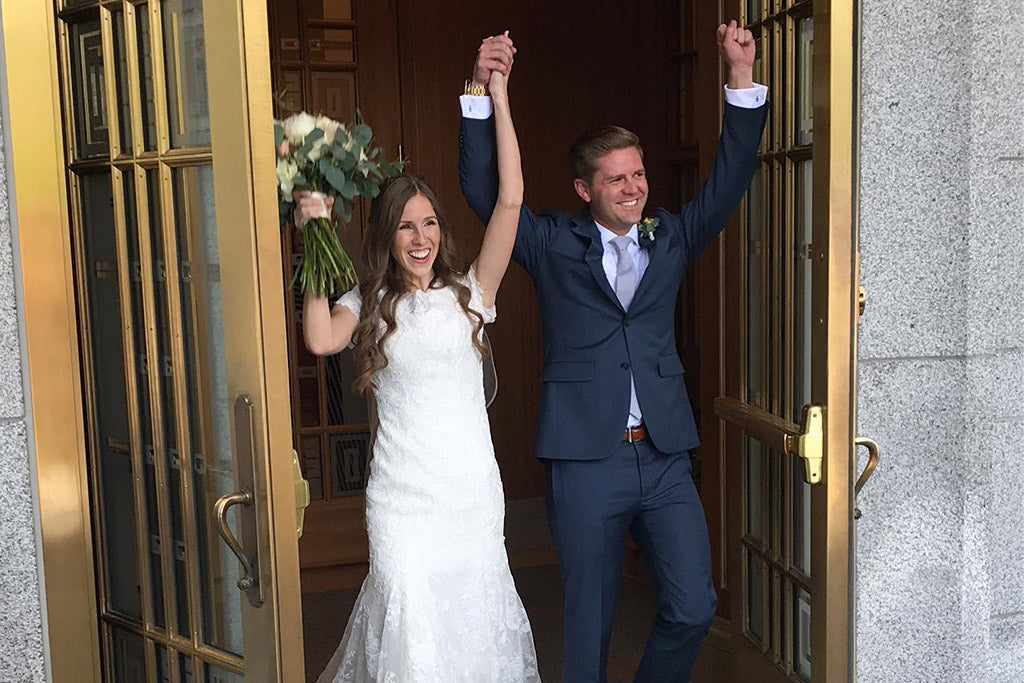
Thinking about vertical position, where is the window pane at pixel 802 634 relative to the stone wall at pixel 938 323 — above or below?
below

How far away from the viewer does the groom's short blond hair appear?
12.4 ft

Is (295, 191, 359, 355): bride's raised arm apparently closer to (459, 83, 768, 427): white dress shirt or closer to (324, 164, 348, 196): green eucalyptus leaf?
(324, 164, 348, 196): green eucalyptus leaf

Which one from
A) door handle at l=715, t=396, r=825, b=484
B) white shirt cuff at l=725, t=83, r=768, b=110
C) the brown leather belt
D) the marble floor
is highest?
white shirt cuff at l=725, t=83, r=768, b=110

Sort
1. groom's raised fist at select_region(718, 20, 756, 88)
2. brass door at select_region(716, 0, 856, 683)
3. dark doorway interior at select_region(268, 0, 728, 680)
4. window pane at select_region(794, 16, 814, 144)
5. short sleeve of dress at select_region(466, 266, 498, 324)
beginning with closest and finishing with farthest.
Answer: brass door at select_region(716, 0, 856, 683) → window pane at select_region(794, 16, 814, 144) → groom's raised fist at select_region(718, 20, 756, 88) → short sleeve of dress at select_region(466, 266, 498, 324) → dark doorway interior at select_region(268, 0, 728, 680)

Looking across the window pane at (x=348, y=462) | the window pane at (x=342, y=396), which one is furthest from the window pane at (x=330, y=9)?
the window pane at (x=348, y=462)

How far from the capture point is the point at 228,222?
252 centimetres

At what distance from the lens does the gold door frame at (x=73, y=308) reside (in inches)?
97.0

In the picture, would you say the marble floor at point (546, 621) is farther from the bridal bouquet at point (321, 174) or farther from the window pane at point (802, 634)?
the bridal bouquet at point (321, 174)

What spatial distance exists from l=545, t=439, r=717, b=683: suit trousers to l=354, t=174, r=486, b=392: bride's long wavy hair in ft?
1.62

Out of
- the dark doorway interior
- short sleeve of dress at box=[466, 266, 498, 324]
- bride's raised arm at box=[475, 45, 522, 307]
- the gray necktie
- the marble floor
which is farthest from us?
the dark doorway interior

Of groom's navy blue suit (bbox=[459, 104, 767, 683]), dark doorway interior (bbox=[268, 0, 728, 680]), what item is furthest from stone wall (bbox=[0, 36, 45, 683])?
dark doorway interior (bbox=[268, 0, 728, 680])

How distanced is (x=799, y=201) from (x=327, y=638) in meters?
2.71

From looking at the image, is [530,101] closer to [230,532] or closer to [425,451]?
[425,451]

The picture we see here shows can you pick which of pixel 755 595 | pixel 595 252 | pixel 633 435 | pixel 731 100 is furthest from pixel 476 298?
pixel 755 595
